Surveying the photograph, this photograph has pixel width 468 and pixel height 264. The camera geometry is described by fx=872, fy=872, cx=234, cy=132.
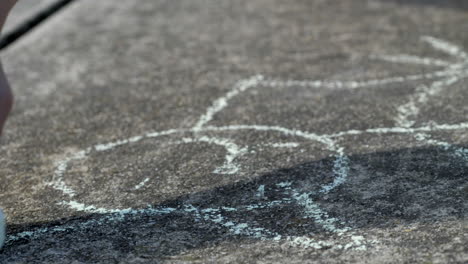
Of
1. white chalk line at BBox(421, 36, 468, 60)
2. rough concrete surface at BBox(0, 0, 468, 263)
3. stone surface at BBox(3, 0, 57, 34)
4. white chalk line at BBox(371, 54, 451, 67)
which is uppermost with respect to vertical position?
stone surface at BBox(3, 0, 57, 34)

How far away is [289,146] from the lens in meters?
2.95

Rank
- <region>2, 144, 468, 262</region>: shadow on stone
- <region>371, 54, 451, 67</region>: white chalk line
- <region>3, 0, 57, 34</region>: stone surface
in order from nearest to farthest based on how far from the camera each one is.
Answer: <region>2, 144, 468, 262</region>: shadow on stone, <region>371, 54, 451, 67</region>: white chalk line, <region>3, 0, 57, 34</region>: stone surface

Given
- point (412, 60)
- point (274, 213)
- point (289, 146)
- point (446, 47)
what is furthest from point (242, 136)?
point (446, 47)

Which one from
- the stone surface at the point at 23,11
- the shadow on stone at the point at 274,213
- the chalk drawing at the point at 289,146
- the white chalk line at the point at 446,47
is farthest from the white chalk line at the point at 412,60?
the stone surface at the point at 23,11

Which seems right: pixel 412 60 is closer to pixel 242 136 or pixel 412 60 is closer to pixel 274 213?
pixel 242 136

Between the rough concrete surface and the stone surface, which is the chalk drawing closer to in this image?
the rough concrete surface

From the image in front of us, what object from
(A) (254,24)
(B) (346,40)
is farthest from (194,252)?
(A) (254,24)

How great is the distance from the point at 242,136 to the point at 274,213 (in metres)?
0.66

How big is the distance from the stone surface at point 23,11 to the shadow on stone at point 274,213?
89.3 inches

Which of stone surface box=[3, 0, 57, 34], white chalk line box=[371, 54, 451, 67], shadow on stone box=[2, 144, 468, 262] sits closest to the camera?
shadow on stone box=[2, 144, 468, 262]

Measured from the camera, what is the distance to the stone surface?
15.0ft

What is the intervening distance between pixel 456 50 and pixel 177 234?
189 centimetres

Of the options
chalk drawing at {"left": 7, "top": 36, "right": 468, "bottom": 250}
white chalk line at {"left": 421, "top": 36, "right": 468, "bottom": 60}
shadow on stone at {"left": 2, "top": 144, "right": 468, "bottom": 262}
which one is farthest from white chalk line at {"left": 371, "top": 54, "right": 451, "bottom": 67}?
shadow on stone at {"left": 2, "top": 144, "right": 468, "bottom": 262}

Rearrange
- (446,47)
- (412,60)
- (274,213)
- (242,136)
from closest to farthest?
1. (274,213)
2. (242,136)
3. (412,60)
4. (446,47)
